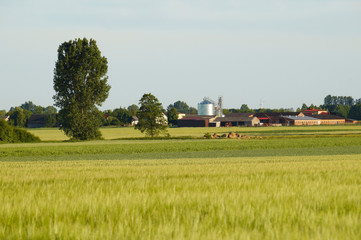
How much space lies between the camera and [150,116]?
8819cm

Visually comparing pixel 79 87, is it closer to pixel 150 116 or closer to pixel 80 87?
pixel 80 87

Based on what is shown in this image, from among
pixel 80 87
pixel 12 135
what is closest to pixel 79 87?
pixel 80 87

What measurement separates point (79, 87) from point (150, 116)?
17034 mm

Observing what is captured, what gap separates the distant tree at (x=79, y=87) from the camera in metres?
75.7

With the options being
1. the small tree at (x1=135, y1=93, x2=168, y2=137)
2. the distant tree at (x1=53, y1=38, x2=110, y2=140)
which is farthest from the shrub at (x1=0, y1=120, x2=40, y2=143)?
the small tree at (x1=135, y1=93, x2=168, y2=137)

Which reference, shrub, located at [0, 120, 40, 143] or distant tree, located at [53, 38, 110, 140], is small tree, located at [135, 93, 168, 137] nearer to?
distant tree, located at [53, 38, 110, 140]

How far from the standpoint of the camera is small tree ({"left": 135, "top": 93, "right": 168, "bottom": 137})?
88500 millimetres

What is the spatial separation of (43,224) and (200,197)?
295cm

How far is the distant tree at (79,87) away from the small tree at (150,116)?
12512 millimetres

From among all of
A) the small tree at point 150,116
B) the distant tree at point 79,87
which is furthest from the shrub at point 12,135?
the small tree at point 150,116

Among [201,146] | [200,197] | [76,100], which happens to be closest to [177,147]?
[201,146]

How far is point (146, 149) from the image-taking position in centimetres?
5844

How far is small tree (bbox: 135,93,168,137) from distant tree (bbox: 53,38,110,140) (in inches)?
493

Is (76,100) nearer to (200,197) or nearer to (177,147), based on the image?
(177,147)
